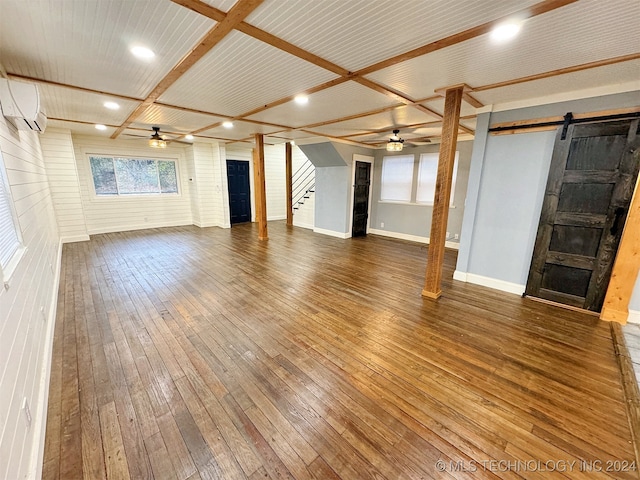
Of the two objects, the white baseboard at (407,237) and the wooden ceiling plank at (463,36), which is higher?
the wooden ceiling plank at (463,36)

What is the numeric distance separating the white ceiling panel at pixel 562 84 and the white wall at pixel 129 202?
313 inches

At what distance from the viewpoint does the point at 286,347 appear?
2.40 metres

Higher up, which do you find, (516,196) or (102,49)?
(102,49)

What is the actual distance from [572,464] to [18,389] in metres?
3.01

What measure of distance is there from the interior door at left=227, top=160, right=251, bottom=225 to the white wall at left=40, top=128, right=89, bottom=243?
3.70 meters

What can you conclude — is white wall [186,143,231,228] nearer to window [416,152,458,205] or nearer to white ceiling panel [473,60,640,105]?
window [416,152,458,205]

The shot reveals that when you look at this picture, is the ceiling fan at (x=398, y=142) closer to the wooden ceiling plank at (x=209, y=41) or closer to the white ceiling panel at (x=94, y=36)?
the wooden ceiling plank at (x=209, y=41)

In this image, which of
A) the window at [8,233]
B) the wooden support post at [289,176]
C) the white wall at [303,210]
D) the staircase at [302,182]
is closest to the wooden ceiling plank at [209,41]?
the window at [8,233]

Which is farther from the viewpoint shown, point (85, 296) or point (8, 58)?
point (85, 296)

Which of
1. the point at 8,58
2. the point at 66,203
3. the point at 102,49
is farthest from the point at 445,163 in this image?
the point at 66,203

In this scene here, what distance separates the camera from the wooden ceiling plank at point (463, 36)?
1.51 m

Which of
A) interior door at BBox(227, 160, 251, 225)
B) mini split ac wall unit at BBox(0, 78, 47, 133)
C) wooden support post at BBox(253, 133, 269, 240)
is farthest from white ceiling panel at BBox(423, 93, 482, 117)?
interior door at BBox(227, 160, 251, 225)

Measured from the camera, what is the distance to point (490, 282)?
380 cm

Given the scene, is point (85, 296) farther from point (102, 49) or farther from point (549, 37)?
point (549, 37)
